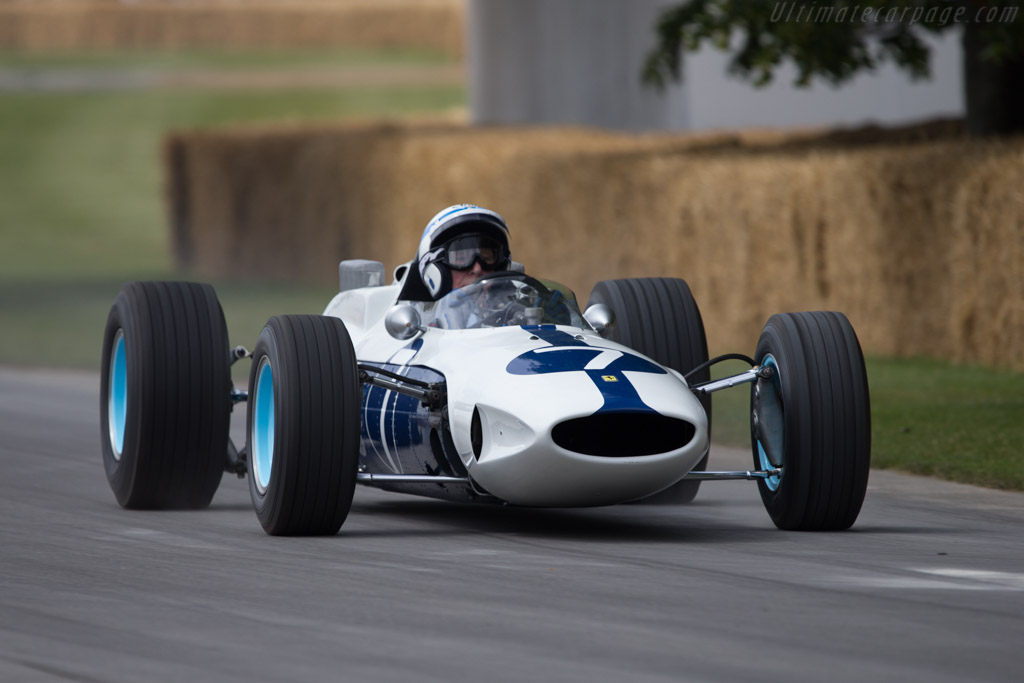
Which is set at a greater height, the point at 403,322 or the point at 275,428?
the point at 403,322

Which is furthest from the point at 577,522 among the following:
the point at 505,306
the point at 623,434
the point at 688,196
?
the point at 688,196

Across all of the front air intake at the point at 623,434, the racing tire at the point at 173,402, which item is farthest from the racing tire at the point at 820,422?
the racing tire at the point at 173,402

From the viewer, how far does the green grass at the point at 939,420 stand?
10758 millimetres

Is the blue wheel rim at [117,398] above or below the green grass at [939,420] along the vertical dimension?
above

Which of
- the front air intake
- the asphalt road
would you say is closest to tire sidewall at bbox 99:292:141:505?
the asphalt road

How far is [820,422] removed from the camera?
26.7 ft

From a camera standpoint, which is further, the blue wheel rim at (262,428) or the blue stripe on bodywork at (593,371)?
the blue wheel rim at (262,428)

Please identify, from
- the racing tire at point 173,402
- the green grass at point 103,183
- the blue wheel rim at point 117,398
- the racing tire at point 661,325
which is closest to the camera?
the racing tire at point 173,402

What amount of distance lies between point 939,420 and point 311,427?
19.4ft

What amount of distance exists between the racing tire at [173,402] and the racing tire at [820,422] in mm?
2810

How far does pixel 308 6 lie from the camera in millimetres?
95250

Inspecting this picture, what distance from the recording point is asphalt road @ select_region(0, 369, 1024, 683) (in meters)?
5.76

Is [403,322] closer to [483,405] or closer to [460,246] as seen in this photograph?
[460,246]

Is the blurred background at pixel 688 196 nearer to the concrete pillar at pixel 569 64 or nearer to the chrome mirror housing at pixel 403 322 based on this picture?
the concrete pillar at pixel 569 64
